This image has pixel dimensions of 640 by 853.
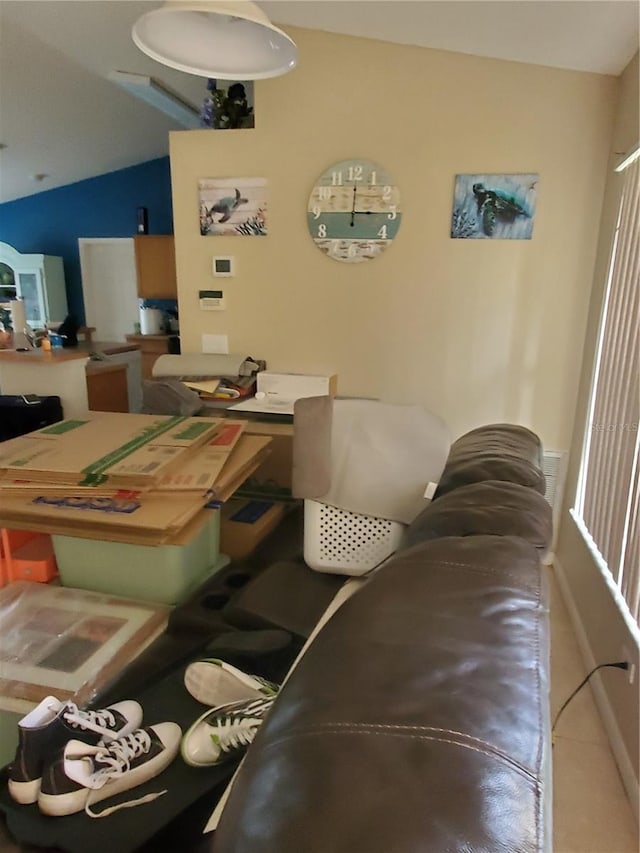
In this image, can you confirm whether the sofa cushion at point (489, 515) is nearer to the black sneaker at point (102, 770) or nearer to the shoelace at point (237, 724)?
the shoelace at point (237, 724)

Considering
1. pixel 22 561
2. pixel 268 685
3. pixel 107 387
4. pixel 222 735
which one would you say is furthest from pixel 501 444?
pixel 107 387

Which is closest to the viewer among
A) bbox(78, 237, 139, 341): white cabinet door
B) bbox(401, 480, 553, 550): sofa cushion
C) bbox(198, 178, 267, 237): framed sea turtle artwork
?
bbox(401, 480, 553, 550): sofa cushion

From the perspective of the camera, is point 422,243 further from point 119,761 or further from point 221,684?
point 119,761

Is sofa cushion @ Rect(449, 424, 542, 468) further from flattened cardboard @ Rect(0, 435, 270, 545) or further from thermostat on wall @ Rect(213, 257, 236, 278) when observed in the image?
thermostat on wall @ Rect(213, 257, 236, 278)

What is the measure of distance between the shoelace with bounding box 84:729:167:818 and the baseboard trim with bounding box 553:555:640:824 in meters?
1.32

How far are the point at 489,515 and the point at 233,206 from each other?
2.47m

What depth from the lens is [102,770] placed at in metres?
0.97

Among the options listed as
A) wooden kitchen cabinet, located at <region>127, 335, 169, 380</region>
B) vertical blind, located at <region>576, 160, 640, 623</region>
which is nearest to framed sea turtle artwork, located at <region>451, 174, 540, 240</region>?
vertical blind, located at <region>576, 160, 640, 623</region>

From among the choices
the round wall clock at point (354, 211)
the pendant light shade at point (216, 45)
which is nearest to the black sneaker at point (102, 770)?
the pendant light shade at point (216, 45)

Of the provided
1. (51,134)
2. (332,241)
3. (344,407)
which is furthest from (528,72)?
(51,134)

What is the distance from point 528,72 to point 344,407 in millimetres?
1986

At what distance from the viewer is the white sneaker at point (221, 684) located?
1.11 m

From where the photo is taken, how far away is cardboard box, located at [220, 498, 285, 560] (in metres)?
1.85

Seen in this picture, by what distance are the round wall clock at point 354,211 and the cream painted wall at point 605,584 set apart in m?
0.96
